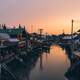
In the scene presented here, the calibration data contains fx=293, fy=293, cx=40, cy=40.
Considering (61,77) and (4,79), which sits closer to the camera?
(4,79)

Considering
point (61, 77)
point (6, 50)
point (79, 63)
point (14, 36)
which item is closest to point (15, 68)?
point (6, 50)

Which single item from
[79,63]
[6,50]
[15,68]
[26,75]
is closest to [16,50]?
[6,50]

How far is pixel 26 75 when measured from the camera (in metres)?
50.8

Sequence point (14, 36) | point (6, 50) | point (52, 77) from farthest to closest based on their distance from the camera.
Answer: point (14, 36) < point (6, 50) < point (52, 77)

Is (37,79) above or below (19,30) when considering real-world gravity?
below

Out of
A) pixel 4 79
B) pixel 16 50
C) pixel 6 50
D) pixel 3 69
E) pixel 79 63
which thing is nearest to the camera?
pixel 4 79

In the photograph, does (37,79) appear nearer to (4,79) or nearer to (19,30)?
(4,79)

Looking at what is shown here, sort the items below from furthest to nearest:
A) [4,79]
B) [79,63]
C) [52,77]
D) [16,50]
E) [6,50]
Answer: [16,50] < [6,50] < [52,77] < [79,63] < [4,79]

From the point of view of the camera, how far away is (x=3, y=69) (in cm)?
4200

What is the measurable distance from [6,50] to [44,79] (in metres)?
16.7

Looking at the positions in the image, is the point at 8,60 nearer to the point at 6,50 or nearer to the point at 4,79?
the point at 6,50

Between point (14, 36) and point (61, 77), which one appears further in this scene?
point (14, 36)

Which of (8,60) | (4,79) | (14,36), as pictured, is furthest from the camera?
(14,36)

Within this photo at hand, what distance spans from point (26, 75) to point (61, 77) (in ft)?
20.8
